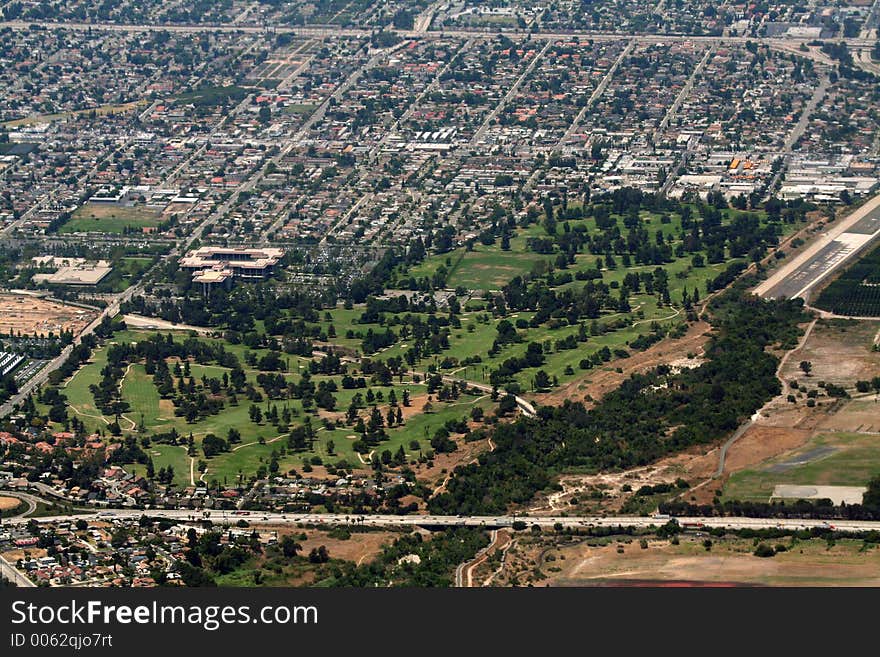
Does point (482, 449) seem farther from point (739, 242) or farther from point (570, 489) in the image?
point (739, 242)

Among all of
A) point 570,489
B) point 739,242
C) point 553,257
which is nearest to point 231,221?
point 553,257

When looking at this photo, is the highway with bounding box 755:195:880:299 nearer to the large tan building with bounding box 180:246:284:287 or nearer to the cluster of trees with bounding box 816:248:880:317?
the cluster of trees with bounding box 816:248:880:317

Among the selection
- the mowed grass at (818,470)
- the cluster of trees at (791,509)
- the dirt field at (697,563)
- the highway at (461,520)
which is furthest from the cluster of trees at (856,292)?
the dirt field at (697,563)

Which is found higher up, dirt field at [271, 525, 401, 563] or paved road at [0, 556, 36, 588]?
paved road at [0, 556, 36, 588]

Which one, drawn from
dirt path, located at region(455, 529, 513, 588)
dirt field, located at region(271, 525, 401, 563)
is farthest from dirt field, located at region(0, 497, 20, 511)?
dirt path, located at region(455, 529, 513, 588)

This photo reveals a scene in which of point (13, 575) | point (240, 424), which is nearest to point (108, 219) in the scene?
point (240, 424)
